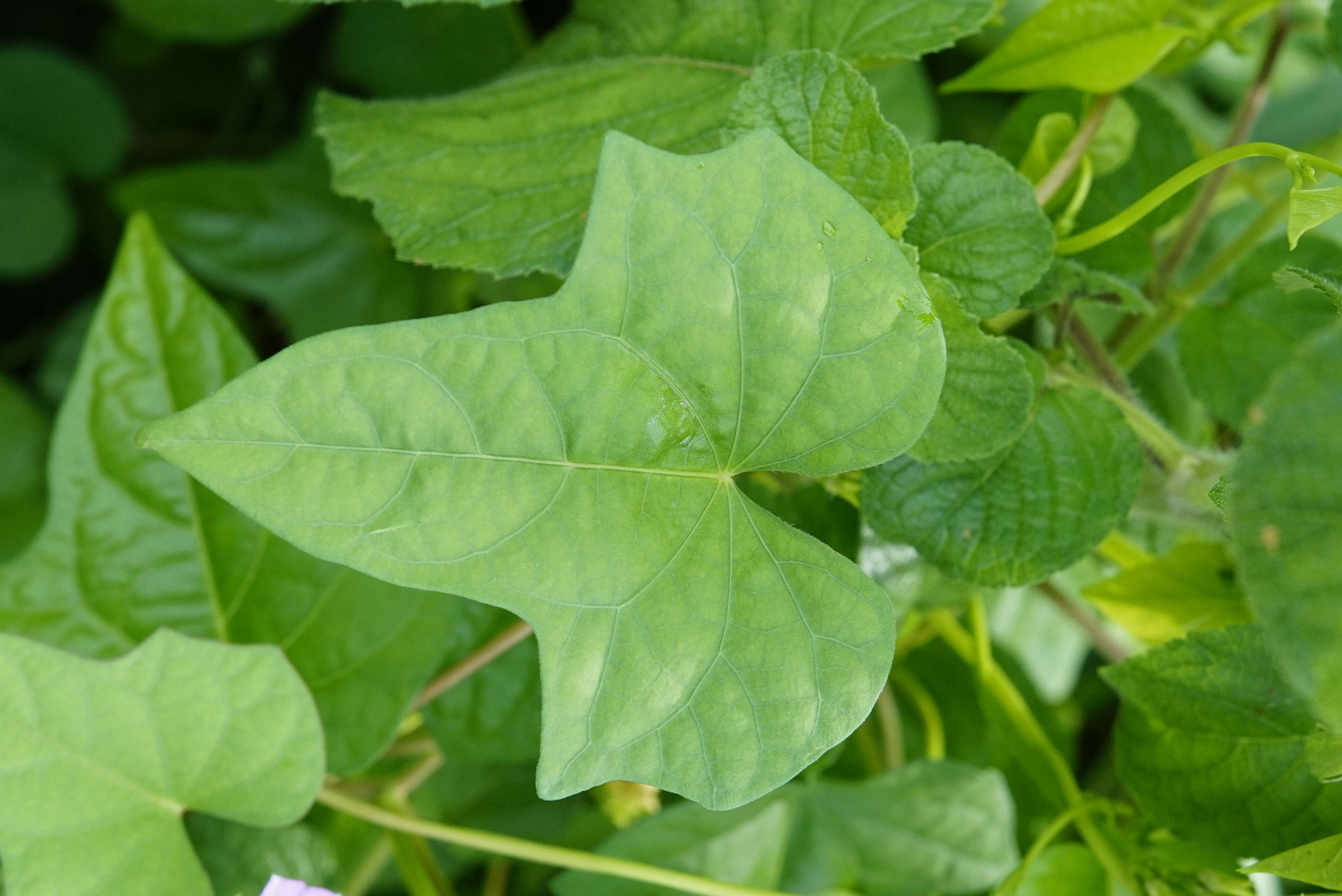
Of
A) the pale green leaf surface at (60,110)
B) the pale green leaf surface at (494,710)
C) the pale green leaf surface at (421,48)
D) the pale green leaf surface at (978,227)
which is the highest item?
the pale green leaf surface at (978,227)

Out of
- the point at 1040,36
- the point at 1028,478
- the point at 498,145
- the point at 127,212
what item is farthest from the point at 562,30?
the point at 127,212

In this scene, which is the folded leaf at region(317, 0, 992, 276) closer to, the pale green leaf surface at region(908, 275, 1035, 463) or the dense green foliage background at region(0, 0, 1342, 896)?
the dense green foliage background at region(0, 0, 1342, 896)

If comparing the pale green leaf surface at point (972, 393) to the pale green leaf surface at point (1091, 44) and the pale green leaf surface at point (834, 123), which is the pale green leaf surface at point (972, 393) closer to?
the pale green leaf surface at point (834, 123)

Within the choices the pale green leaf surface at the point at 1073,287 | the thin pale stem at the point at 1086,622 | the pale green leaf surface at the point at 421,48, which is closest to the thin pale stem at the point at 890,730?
the thin pale stem at the point at 1086,622

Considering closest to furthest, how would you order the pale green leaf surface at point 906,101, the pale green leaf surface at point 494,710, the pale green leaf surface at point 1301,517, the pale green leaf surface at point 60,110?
the pale green leaf surface at point 1301,517 < the pale green leaf surface at point 494,710 < the pale green leaf surface at point 906,101 < the pale green leaf surface at point 60,110

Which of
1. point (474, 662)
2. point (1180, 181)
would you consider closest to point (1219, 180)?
point (1180, 181)

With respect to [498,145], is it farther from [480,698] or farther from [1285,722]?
[1285,722]

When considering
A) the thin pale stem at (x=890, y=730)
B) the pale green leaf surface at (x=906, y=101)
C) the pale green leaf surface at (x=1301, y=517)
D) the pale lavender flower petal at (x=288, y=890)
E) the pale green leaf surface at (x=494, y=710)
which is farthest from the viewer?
the pale green leaf surface at (x=906, y=101)
